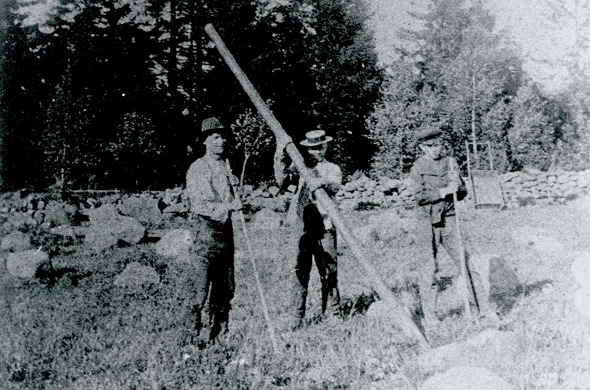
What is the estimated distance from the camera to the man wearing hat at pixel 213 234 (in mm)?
5020

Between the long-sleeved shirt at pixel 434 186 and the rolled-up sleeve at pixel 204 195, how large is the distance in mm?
2238

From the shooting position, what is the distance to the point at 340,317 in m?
5.72

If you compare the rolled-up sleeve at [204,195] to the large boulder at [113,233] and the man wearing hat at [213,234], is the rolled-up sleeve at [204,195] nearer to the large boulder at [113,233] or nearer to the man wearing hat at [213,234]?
the man wearing hat at [213,234]

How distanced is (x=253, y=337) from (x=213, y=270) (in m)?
0.75

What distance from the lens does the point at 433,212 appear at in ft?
19.1

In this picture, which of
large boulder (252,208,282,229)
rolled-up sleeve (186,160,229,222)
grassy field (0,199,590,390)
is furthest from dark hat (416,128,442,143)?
large boulder (252,208,282,229)

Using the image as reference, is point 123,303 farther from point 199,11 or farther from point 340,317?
point 199,11

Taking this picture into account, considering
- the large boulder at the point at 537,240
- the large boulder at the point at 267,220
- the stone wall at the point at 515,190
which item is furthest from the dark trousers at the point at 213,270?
the stone wall at the point at 515,190

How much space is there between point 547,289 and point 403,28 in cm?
3704

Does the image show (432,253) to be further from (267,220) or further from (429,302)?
(267,220)

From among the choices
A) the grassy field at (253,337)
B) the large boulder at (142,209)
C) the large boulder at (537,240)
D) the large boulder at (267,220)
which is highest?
the large boulder at (142,209)

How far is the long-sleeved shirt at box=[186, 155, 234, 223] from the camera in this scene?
5.02 m

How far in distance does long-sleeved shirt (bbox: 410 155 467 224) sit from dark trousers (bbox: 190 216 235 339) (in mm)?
2206

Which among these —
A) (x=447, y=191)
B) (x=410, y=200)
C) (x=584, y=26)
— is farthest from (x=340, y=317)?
(x=410, y=200)
